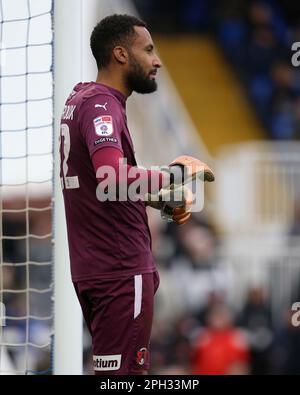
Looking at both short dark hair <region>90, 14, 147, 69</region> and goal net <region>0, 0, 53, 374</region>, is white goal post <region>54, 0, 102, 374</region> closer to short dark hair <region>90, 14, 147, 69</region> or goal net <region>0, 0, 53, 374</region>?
goal net <region>0, 0, 53, 374</region>

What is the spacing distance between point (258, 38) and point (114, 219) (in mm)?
9739

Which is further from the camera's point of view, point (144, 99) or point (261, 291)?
point (144, 99)

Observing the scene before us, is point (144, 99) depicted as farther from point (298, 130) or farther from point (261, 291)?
point (261, 291)

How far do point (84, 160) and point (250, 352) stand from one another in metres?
6.14

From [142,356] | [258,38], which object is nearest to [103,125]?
[142,356]

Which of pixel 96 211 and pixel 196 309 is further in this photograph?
pixel 196 309

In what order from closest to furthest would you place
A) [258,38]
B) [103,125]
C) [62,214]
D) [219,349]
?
1. [103,125]
2. [62,214]
3. [219,349]
4. [258,38]

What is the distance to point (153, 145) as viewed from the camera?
497 inches

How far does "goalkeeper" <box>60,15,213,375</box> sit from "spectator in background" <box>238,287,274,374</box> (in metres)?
5.92

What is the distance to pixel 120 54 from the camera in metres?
4.64

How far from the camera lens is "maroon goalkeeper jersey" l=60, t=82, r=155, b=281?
4504mm

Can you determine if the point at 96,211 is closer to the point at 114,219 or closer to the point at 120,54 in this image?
the point at 114,219

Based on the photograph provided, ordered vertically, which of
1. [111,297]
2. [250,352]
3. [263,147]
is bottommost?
[250,352]
